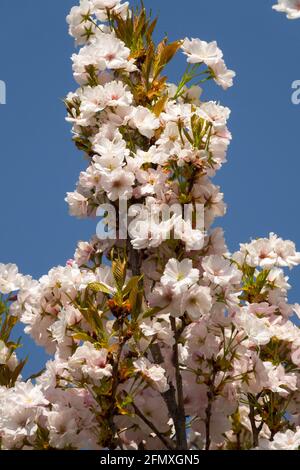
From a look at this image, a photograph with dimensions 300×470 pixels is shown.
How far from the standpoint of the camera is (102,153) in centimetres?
451

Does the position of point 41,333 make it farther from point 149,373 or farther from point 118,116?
point 118,116

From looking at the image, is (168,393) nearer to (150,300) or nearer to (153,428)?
(153,428)

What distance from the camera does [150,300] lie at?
4.06 meters

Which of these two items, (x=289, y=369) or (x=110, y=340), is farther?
(x=289, y=369)

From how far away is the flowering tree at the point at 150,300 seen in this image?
4004 mm

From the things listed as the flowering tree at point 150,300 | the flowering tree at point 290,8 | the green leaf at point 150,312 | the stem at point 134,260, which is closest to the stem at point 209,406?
the flowering tree at point 150,300

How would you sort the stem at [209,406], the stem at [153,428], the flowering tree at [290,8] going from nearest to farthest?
the flowering tree at [290,8]
the stem at [153,428]
the stem at [209,406]

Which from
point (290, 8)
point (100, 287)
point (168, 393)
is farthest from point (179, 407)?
point (290, 8)

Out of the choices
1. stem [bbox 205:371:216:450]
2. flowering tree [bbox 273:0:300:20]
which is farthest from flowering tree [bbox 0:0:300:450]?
flowering tree [bbox 273:0:300:20]

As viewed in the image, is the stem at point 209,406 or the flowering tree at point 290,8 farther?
the stem at point 209,406

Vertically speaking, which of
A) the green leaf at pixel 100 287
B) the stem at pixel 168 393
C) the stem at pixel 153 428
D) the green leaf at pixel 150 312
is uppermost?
the green leaf at pixel 100 287

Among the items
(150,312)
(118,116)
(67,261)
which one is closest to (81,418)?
(150,312)

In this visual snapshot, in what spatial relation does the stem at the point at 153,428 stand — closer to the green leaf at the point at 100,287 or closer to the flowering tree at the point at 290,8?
the green leaf at the point at 100,287

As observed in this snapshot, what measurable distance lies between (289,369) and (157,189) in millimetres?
1192
